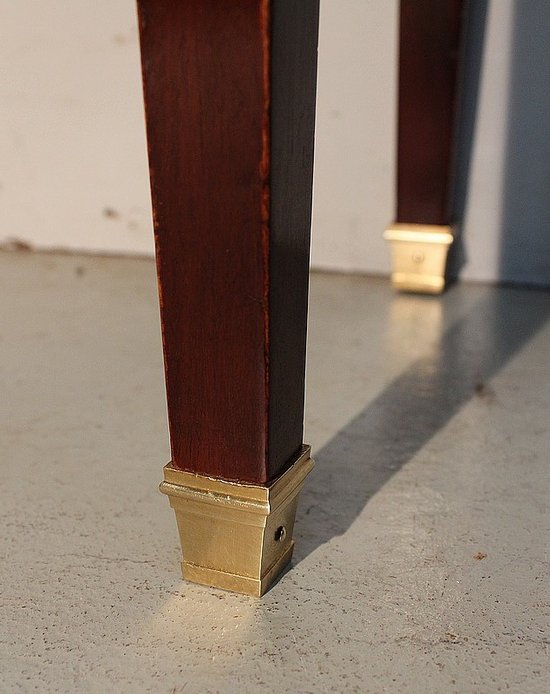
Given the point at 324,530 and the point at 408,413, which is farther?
the point at 408,413

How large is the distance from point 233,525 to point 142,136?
6.82 feet

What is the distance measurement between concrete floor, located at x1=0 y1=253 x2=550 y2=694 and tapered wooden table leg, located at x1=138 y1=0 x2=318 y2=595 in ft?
0.36

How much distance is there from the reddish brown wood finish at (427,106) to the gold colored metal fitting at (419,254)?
0.11 feet

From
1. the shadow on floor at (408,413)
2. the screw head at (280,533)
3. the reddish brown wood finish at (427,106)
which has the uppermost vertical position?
the reddish brown wood finish at (427,106)

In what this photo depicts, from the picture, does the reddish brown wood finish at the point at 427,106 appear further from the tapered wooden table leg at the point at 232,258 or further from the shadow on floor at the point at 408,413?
the tapered wooden table leg at the point at 232,258

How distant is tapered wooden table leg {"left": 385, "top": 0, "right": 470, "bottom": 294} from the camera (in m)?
2.30

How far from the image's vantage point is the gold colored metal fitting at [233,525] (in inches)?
41.8

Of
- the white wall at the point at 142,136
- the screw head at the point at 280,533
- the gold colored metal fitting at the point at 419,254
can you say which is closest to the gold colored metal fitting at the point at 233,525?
the screw head at the point at 280,533

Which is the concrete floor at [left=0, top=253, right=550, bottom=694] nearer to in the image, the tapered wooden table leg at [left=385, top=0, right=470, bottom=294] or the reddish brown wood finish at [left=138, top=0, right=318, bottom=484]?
the reddish brown wood finish at [left=138, top=0, right=318, bottom=484]

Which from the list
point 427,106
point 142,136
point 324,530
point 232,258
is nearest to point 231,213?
point 232,258

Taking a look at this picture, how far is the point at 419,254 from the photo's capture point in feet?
8.26

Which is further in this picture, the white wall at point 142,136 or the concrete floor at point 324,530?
the white wall at point 142,136

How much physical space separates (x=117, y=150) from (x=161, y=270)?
208 cm

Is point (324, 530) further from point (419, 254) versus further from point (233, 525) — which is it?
point (419, 254)
